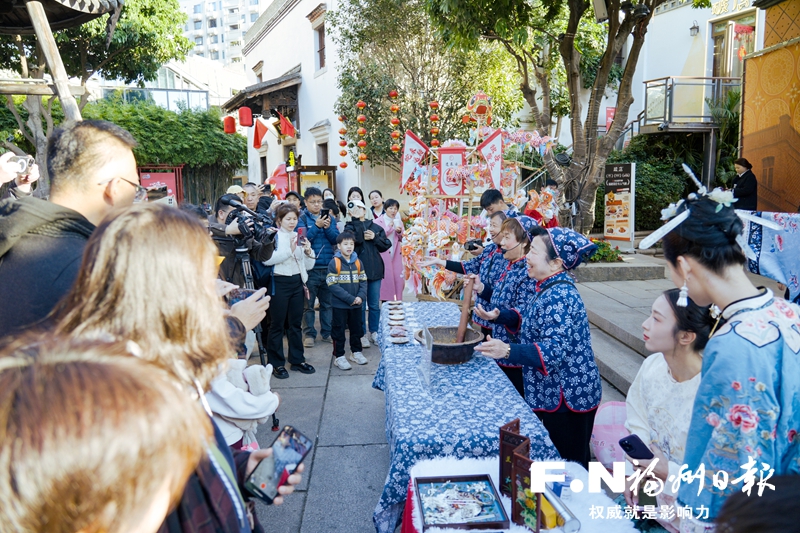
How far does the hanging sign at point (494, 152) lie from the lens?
20.1ft

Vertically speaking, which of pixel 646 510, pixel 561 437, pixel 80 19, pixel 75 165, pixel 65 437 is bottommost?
pixel 561 437

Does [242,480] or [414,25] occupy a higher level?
[414,25]

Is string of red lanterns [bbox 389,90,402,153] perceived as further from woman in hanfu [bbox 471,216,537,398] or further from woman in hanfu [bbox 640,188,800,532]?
woman in hanfu [bbox 640,188,800,532]

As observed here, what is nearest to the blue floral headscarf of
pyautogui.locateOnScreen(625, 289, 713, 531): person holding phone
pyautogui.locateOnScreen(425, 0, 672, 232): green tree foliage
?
pyautogui.locateOnScreen(625, 289, 713, 531): person holding phone

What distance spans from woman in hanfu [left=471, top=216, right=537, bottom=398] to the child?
6.65 feet

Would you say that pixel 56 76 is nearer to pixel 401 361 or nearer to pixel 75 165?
pixel 75 165

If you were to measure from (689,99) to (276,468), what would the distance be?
14.3 meters

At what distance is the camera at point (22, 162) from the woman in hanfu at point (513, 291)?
2634mm

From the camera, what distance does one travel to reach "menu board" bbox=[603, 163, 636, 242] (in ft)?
34.0

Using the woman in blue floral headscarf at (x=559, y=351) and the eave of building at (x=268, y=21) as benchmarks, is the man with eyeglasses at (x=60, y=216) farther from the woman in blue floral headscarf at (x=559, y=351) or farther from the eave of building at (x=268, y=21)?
the eave of building at (x=268, y=21)

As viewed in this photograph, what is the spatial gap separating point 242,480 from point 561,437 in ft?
6.26

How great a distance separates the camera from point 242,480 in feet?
4.51

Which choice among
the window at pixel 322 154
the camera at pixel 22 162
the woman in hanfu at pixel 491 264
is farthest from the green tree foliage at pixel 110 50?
the woman in hanfu at pixel 491 264

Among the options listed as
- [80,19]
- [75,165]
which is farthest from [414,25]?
[75,165]
